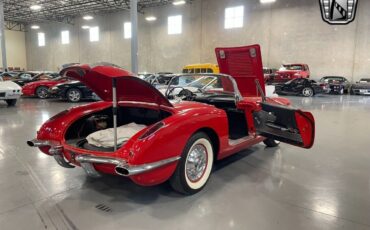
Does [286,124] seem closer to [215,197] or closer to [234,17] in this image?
[215,197]

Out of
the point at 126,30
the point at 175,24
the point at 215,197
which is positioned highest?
the point at 175,24

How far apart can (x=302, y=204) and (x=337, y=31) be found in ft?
54.2

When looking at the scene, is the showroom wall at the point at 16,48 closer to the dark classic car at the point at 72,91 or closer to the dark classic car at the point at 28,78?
the dark classic car at the point at 28,78

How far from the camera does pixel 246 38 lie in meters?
18.8

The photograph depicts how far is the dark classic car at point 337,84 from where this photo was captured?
14836 mm

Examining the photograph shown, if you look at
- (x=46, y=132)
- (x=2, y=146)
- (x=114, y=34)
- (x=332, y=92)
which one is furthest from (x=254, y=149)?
(x=114, y=34)

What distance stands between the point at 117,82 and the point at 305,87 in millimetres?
13376

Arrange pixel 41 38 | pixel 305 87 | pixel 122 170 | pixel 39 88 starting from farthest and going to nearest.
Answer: pixel 41 38, pixel 305 87, pixel 39 88, pixel 122 170

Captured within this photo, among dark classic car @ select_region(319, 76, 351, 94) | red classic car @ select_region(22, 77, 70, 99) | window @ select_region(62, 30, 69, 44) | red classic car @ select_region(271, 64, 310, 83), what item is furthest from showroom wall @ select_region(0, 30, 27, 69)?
Result: dark classic car @ select_region(319, 76, 351, 94)

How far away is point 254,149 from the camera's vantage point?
4.63 metres

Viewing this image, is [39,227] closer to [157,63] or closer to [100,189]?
[100,189]

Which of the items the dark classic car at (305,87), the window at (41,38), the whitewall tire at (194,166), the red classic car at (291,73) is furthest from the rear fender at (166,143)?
the window at (41,38)

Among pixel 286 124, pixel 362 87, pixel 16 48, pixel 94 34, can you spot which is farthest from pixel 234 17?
pixel 16 48

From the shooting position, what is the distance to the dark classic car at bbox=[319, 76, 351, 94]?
14.8 m
